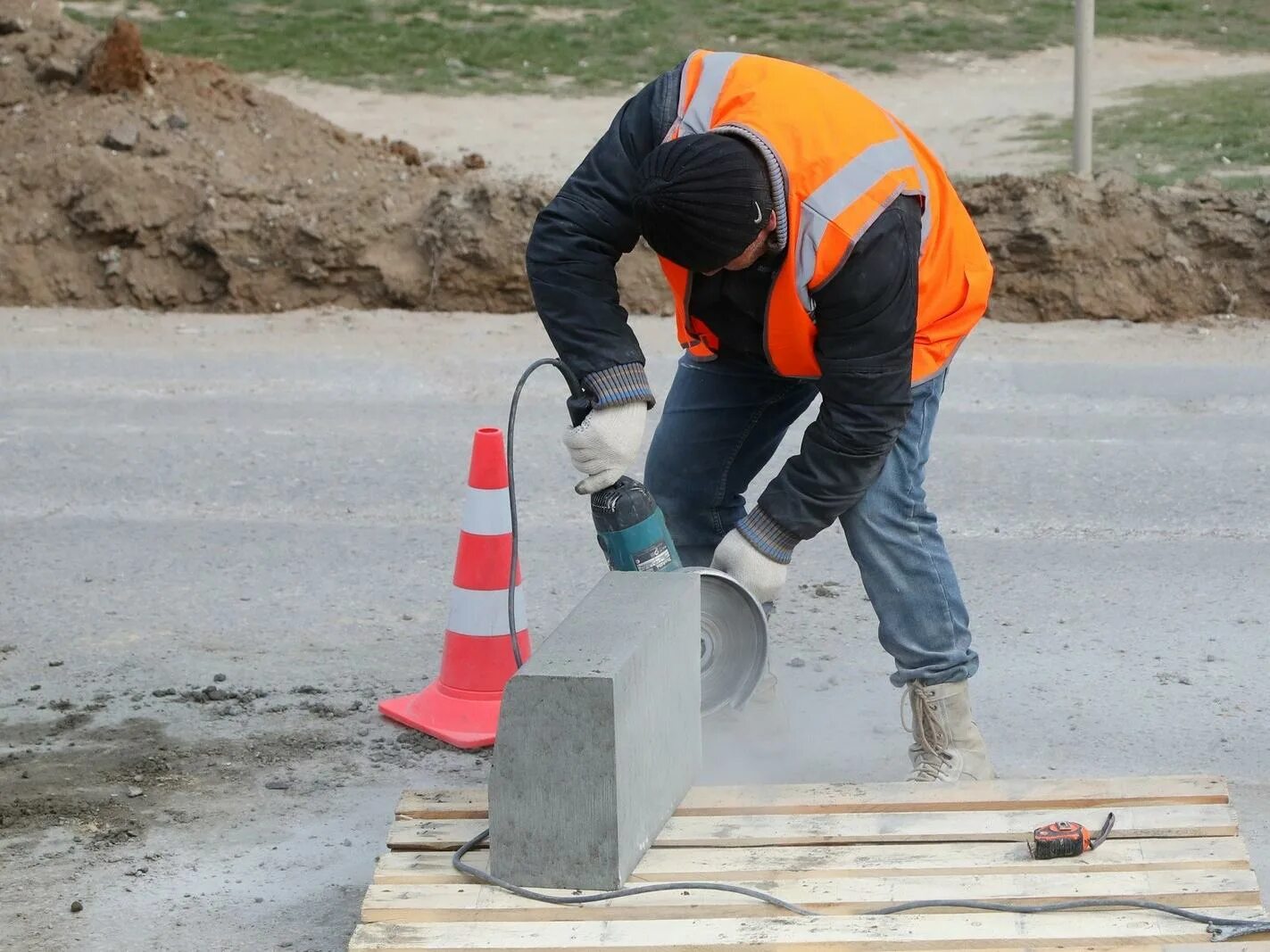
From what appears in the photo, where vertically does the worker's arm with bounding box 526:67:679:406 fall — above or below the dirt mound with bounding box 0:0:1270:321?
above

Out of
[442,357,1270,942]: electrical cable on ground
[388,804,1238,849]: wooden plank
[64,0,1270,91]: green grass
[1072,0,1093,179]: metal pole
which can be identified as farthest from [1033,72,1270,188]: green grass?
[442,357,1270,942]: electrical cable on ground

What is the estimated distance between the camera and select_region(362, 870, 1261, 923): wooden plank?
3.12 meters

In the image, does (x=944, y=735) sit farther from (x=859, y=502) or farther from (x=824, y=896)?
(x=824, y=896)

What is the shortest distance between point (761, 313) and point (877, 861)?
1.15 meters

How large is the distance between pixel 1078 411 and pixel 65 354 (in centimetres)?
476

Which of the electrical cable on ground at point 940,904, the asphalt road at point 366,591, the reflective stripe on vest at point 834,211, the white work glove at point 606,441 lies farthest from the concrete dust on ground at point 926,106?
the electrical cable on ground at point 940,904

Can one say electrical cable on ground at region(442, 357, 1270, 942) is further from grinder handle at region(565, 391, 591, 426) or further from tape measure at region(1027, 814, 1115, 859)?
grinder handle at region(565, 391, 591, 426)

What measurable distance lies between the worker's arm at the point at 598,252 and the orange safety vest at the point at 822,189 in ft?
0.40

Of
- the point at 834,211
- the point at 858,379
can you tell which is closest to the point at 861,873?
the point at 858,379

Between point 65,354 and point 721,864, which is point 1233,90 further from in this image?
point 721,864

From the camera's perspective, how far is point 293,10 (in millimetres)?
17344

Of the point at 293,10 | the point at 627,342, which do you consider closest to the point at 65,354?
the point at 627,342

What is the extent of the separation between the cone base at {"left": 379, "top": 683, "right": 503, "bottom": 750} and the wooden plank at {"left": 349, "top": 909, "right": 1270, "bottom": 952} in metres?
1.29

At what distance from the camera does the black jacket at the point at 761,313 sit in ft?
11.3
